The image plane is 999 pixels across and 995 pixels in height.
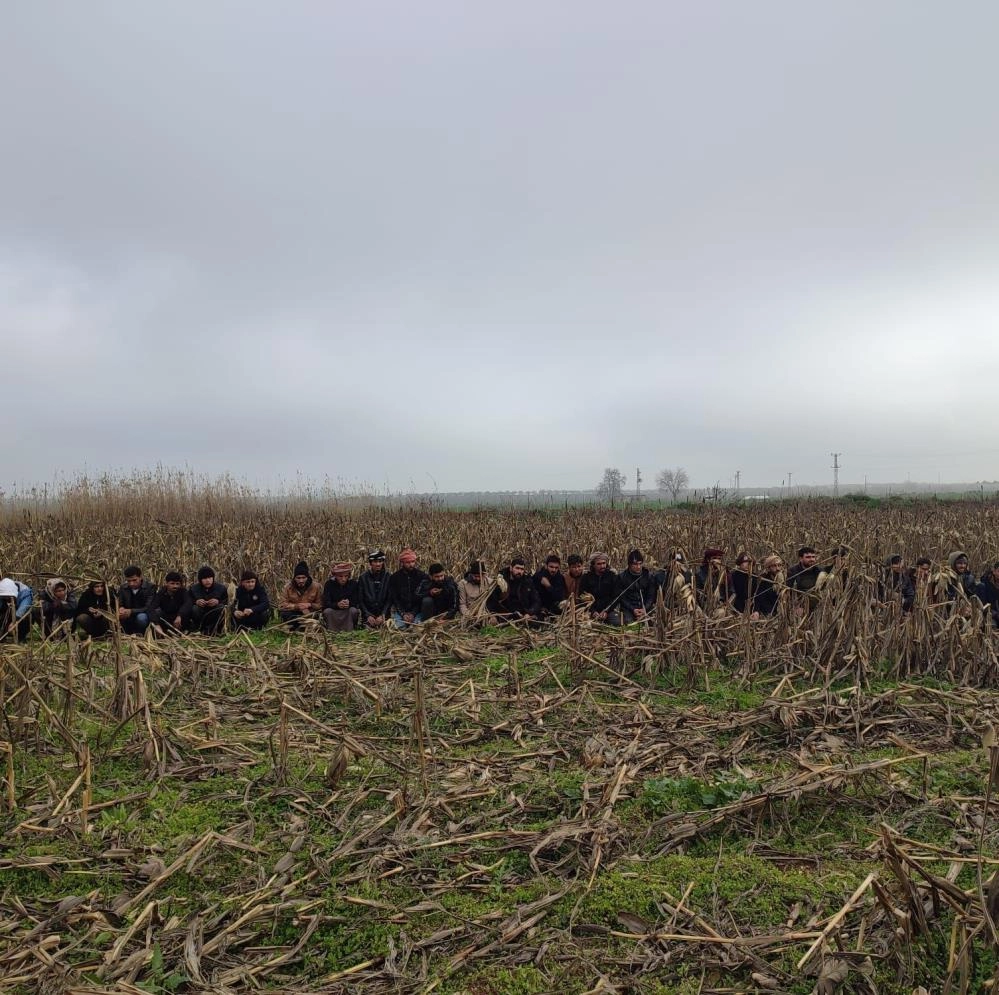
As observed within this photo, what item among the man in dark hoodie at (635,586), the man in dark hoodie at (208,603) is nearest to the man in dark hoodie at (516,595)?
the man in dark hoodie at (635,586)

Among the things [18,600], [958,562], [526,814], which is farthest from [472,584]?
[958,562]

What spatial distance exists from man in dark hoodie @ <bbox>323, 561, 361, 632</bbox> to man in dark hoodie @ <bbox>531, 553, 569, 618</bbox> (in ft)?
7.79

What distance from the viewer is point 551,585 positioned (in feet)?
31.7

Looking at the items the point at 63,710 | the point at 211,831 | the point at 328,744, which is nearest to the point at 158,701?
the point at 63,710

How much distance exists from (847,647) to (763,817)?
272cm

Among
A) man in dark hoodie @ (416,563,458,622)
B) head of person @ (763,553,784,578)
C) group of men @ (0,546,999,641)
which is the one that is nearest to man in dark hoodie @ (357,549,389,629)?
group of men @ (0,546,999,641)

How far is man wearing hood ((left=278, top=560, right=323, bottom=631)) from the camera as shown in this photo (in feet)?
31.2

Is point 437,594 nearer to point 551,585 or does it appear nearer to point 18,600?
point 551,585

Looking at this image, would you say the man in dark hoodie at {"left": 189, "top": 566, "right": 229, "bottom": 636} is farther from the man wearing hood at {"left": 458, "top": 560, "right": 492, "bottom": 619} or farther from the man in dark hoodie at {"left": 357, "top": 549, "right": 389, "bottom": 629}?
the man wearing hood at {"left": 458, "top": 560, "right": 492, "bottom": 619}

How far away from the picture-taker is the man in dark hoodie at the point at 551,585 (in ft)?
31.5

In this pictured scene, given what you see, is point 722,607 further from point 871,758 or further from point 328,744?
point 328,744

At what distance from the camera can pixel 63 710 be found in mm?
4762

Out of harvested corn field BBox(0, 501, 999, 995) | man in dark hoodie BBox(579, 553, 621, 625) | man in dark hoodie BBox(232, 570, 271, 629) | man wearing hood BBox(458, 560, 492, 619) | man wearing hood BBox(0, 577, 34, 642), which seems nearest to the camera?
harvested corn field BBox(0, 501, 999, 995)

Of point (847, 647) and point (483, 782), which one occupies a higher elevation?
point (847, 647)
